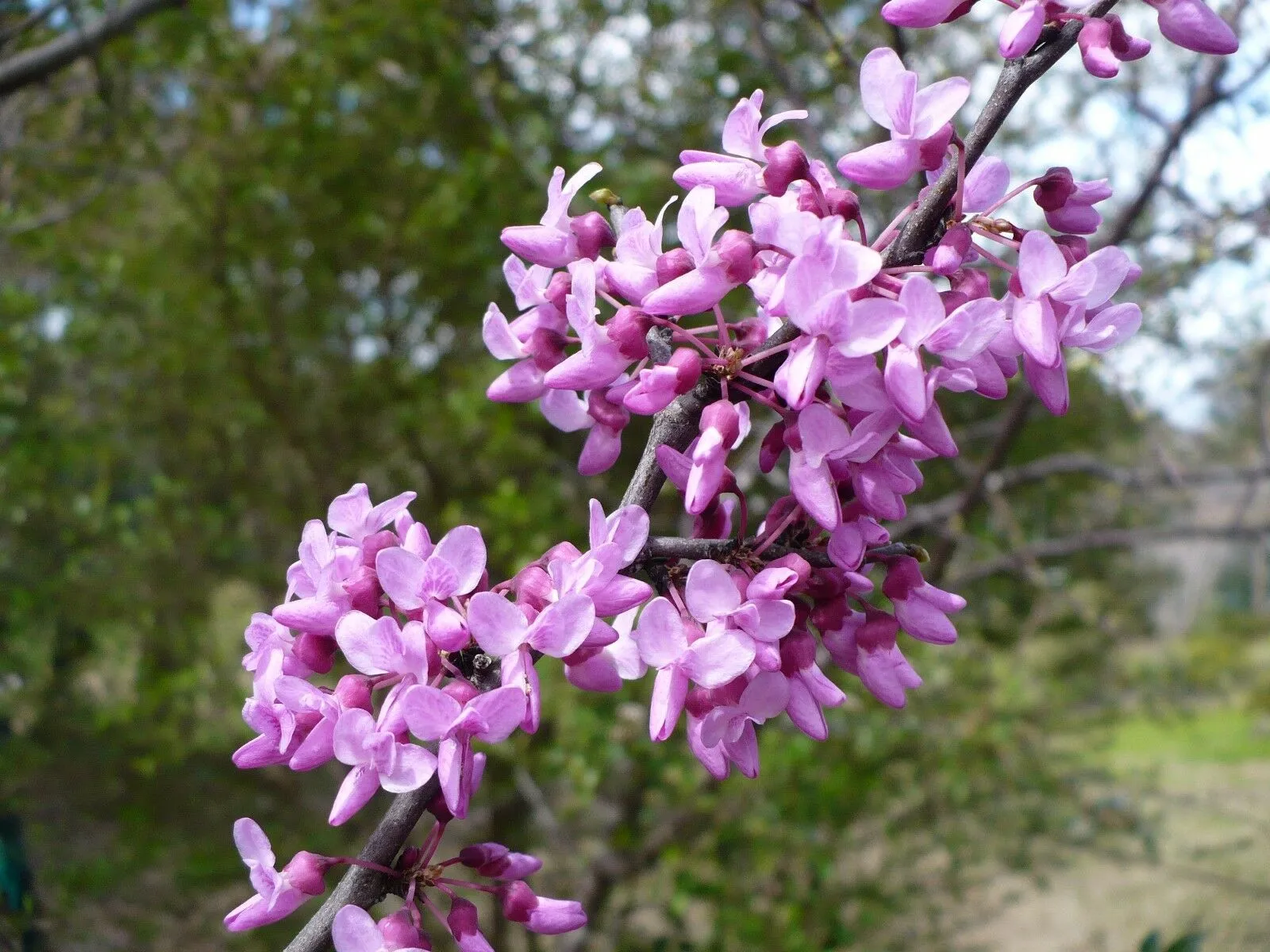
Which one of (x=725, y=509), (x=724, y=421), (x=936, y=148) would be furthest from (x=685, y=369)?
(x=936, y=148)

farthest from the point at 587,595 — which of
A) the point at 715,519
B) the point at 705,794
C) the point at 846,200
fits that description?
the point at 705,794

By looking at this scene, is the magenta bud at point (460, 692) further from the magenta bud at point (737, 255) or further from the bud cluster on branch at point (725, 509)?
the magenta bud at point (737, 255)

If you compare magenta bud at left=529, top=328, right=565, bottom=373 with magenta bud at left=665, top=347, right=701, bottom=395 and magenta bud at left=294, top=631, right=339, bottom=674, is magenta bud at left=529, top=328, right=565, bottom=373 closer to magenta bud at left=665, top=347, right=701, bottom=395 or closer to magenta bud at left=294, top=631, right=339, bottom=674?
magenta bud at left=665, top=347, right=701, bottom=395

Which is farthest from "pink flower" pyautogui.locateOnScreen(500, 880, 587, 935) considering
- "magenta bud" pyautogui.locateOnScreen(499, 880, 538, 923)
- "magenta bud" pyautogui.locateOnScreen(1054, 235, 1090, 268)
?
"magenta bud" pyautogui.locateOnScreen(1054, 235, 1090, 268)

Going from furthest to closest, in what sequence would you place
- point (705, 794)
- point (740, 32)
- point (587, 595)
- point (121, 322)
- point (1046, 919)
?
point (1046, 919) → point (121, 322) → point (740, 32) → point (705, 794) → point (587, 595)

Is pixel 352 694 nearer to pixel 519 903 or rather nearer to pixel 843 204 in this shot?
pixel 519 903

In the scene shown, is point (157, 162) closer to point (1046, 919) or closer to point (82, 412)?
point (82, 412)
